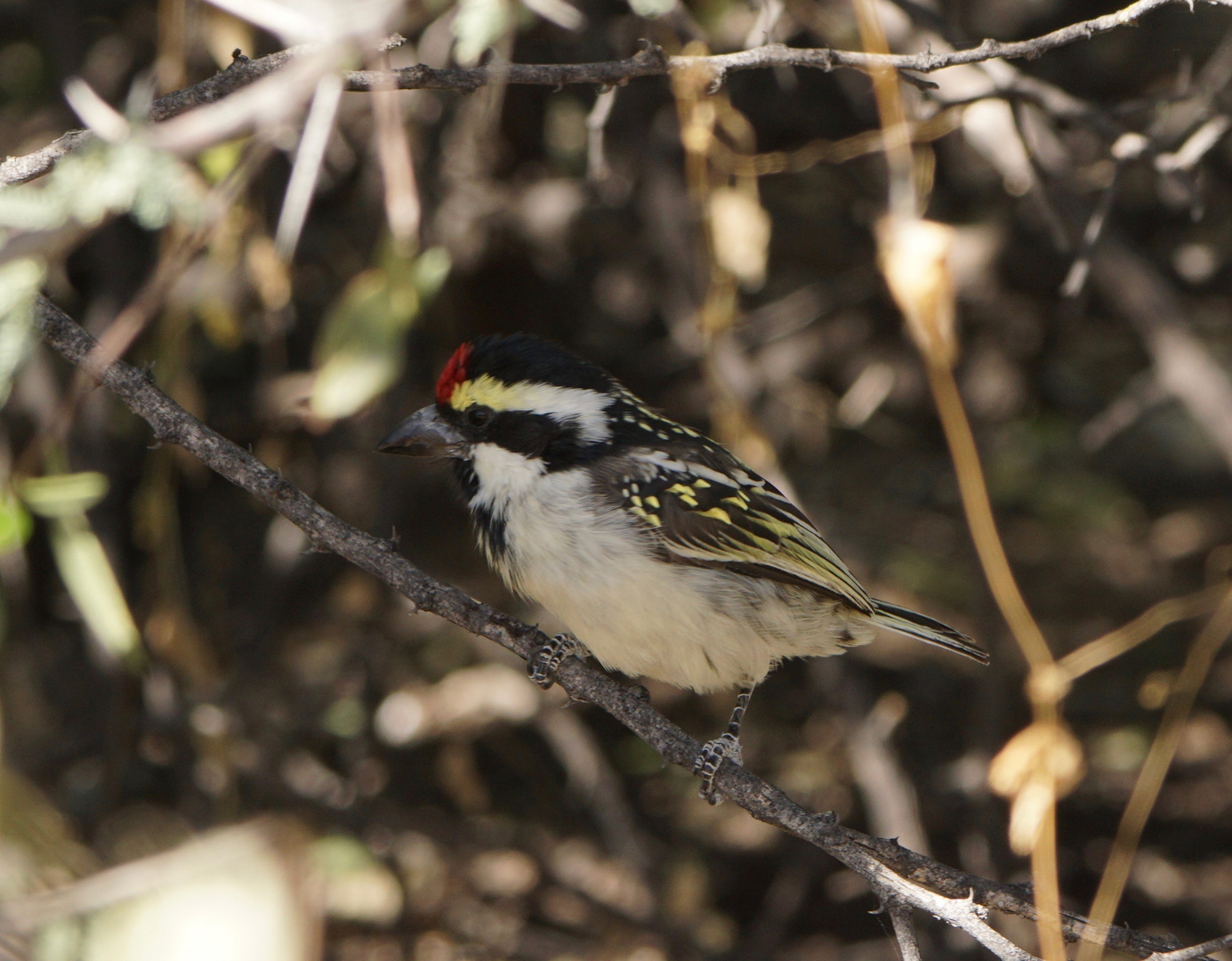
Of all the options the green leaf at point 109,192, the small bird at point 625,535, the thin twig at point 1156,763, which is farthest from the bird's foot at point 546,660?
the thin twig at point 1156,763

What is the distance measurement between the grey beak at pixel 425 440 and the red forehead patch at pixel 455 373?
2.6 inches

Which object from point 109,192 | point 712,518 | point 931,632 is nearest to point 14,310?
point 109,192

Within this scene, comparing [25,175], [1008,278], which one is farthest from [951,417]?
[25,175]

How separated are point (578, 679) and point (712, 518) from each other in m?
0.57

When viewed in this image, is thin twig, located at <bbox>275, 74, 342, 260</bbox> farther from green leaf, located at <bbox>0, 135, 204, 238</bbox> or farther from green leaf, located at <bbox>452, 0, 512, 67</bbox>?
green leaf, located at <bbox>0, 135, 204, 238</bbox>

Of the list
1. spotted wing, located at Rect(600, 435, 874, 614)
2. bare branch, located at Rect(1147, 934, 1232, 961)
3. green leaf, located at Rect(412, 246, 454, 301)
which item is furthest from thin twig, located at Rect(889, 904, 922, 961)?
green leaf, located at Rect(412, 246, 454, 301)

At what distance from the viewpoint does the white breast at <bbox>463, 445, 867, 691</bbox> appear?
2.65 m

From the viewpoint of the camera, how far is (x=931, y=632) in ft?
9.93

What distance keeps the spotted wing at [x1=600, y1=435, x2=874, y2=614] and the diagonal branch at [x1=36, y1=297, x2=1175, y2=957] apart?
1.49 feet

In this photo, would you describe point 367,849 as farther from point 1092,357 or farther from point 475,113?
point 1092,357

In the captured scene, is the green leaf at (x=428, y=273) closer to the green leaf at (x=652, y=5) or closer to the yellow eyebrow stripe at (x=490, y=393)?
the yellow eyebrow stripe at (x=490, y=393)

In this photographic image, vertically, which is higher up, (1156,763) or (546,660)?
(1156,763)

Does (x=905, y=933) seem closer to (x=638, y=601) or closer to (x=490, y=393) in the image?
(x=638, y=601)

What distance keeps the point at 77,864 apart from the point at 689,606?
180 cm
